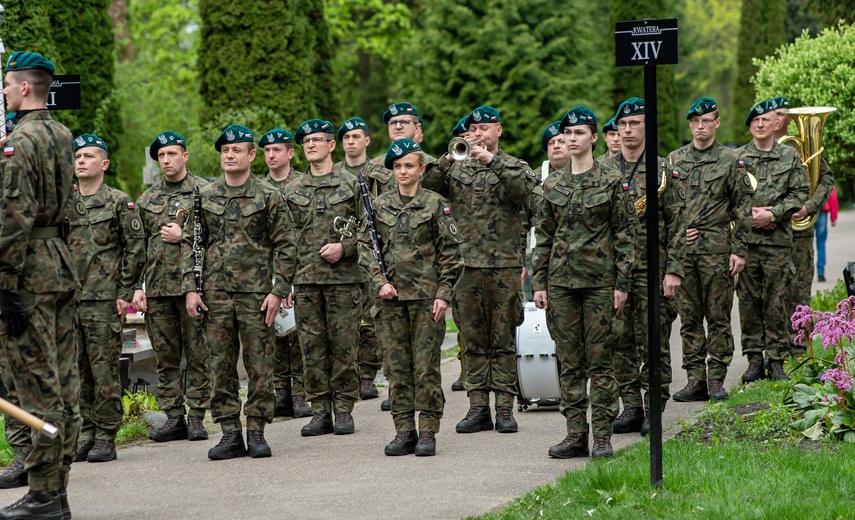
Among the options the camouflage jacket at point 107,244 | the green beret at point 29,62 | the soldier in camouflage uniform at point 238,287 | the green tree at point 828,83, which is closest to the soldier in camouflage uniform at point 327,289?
the soldier in camouflage uniform at point 238,287

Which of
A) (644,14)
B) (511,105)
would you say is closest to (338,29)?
(644,14)

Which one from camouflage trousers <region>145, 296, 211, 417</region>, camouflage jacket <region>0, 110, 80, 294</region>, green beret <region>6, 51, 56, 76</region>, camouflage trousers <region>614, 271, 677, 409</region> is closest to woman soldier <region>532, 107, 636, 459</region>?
camouflage trousers <region>614, 271, 677, 409</region>

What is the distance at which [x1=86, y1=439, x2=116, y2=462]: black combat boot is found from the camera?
28.4ft

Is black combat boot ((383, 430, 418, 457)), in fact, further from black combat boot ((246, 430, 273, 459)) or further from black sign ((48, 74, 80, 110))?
black sign ((48, 74, 80, 110))

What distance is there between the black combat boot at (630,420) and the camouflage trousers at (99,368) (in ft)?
12.2

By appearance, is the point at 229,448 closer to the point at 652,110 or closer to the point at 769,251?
the point at 652,110

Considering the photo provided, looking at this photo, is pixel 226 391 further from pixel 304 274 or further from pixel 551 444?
pixel 551 444

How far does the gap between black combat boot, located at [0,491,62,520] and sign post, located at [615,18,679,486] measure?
11.0 feet

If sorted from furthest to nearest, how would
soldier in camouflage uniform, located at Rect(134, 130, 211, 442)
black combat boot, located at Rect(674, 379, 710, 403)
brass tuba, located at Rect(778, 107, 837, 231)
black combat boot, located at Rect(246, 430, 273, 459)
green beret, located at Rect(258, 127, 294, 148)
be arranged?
brass tuba, located at Rect(778, 107, 837, 231), black combat boot, located at Rect(674, 379, 710, 403), green beret, located at Rect(258, 127, 294, 148), soldier in camouflage uniform, located at Rect(134, 130, 211, 442), black combat boot, located at Rect(246, 430, 273, 459)

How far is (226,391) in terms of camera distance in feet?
28.2

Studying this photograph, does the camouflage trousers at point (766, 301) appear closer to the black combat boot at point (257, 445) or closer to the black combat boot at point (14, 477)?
the black combat boot at point (257, 445)

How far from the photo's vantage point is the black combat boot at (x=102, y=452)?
8.66 meters

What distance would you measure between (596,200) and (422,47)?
18.7 m

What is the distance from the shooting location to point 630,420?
29.9 feet
